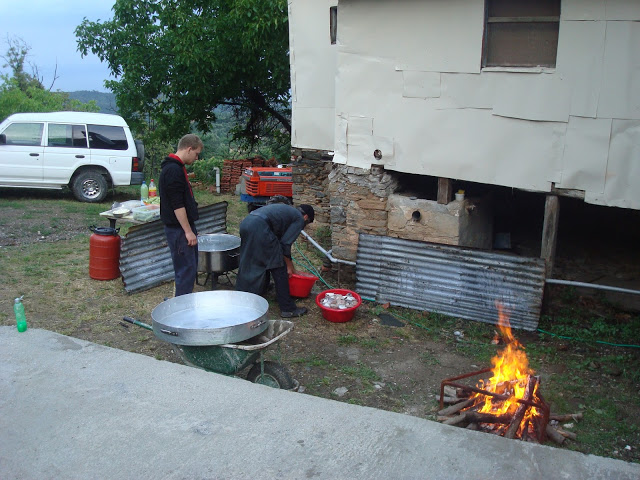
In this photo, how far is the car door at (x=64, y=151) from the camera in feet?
44.0

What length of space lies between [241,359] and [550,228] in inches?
170

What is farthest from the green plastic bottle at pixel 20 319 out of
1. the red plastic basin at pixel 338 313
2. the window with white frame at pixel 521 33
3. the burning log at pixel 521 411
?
the window with white frame at pixel 521 33

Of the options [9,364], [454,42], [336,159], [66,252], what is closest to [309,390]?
→ [9,364]

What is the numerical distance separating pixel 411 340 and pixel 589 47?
376 centimetres

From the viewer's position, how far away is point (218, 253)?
7.52 meters

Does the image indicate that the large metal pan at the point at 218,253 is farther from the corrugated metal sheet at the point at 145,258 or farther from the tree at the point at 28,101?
the tree at the point at 28,101

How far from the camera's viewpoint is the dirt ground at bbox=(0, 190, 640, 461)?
5746 mm

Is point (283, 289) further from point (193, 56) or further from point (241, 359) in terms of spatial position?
point (193, 56)

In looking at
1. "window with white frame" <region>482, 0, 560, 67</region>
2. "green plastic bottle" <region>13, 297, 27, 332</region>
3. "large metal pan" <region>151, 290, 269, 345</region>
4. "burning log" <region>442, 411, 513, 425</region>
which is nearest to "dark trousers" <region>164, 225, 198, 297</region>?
"large metal pan" <region>151, 290, 269, 345</region>

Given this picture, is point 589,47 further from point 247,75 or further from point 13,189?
point 13,189

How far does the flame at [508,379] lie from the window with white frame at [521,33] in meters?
3.15

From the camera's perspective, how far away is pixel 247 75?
14805mm

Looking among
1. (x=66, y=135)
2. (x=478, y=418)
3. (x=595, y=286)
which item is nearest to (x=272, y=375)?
(x=478, y=418)

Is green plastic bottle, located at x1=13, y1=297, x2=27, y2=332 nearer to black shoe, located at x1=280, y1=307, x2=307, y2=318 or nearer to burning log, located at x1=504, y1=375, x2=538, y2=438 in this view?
black shoe, located at x1=280, y1=307, x2=307, y2=318
